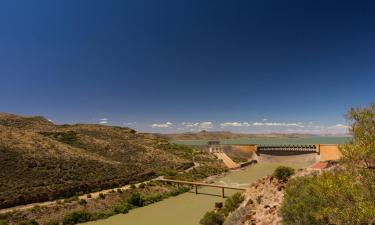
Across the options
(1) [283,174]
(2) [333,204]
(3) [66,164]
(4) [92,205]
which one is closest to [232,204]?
(1) [283,174]

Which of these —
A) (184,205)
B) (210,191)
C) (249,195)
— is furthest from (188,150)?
(249,195)

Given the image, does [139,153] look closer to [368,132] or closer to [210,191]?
[210,191]

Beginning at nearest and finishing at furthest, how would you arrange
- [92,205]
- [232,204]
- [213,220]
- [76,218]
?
[213,220] → [232,204] → [76,218] → [92,205]

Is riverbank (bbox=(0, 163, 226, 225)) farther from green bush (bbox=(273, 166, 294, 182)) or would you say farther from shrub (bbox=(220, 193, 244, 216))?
green bush (bbox=(273, 166, 294, 182))

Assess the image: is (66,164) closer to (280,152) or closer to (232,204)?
(232,204)

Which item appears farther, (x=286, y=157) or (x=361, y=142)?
(x=286, y=157)

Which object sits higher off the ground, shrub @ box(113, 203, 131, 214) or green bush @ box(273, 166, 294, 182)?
green bush @ box(273, 166, 294, 182)

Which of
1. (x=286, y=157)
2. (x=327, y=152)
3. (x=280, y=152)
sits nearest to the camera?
(x=327, y=152)

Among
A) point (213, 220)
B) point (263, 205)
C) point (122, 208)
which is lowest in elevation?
point (122, 208)

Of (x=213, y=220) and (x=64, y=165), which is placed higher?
(x=64, y=165)

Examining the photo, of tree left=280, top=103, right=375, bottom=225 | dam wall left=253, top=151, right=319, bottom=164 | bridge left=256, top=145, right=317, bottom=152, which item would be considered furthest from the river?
bridge left=256, top=145, right=317, bottom=152
